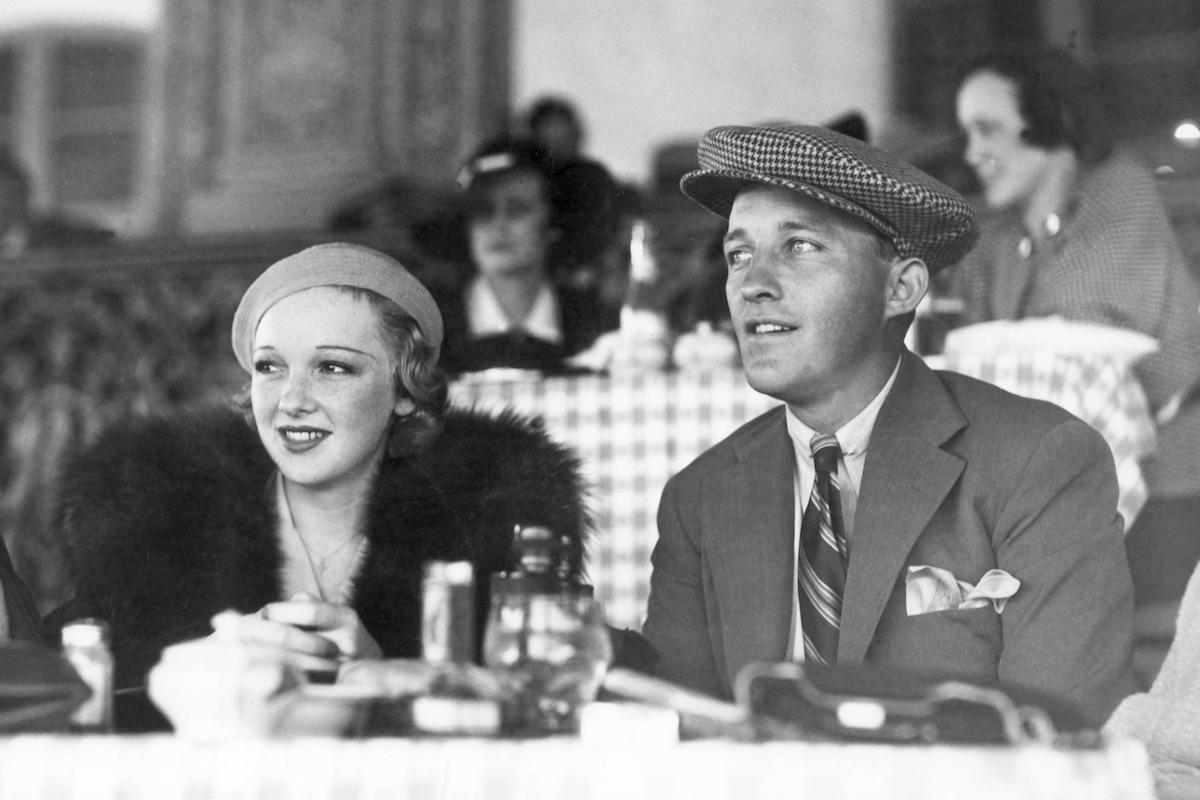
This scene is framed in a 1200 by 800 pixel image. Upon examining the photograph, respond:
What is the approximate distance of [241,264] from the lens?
5430mm

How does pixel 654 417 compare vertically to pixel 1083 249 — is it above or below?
below

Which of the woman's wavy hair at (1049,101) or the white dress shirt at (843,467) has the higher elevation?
the woman's wavy hair at (1049,101)

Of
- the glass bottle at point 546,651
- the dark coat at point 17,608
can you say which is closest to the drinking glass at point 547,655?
the glass bottle at point 546,651

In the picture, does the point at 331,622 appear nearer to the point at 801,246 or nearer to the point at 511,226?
the point at 801,246

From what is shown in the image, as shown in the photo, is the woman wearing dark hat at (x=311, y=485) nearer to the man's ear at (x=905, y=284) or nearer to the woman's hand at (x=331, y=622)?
the woman's hand at (x=331, y=622)

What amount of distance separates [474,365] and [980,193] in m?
1.45

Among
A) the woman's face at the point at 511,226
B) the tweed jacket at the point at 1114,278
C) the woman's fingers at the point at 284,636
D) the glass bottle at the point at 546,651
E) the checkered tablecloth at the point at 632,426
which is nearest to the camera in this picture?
the glass bottle at the point at 546,651

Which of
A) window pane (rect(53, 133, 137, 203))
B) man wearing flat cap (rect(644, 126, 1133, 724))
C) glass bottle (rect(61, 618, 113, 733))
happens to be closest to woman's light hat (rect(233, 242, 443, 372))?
man wearing flat cap (rect(644, 126, 1133, 724))

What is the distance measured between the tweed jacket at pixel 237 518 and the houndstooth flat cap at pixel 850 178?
54 cm

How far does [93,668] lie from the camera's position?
1812mm

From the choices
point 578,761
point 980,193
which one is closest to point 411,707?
point 578,761

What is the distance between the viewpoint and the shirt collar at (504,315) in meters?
3.88

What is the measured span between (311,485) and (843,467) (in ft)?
2.68

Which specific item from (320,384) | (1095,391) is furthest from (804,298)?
(1095,391)
